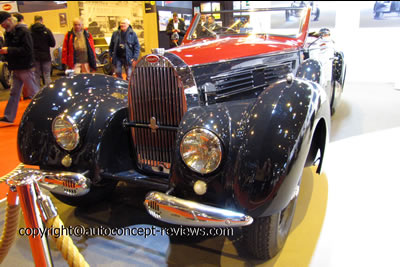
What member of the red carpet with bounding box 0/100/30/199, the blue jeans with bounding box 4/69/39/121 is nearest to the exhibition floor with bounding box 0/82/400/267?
the red carpet with bounding box 0/100/30/199

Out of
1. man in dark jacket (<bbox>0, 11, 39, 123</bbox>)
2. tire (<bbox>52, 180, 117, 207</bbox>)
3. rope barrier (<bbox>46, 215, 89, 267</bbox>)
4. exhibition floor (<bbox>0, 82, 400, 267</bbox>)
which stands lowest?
exhibition floor (<bbox>0, 82, 400, 267</bbox>)

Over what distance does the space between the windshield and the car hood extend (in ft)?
0.53

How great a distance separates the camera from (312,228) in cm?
226

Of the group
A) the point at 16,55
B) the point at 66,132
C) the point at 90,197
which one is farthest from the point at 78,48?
the point at 66,132

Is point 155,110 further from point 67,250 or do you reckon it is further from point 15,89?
point 15,89

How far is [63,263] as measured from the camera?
6.49 ft

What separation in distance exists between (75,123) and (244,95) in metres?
1.28

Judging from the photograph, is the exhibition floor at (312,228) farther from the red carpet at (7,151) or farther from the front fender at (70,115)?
the red carpet at (7,151)

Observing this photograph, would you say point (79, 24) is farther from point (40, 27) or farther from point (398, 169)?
point (398, 169)

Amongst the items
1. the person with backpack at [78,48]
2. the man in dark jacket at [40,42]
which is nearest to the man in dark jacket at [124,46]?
the person with backpack at [78,48]

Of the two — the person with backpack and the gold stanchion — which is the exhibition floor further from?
the person with backpack

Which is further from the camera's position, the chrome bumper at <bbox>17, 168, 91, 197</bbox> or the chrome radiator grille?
the chrome radiator grille

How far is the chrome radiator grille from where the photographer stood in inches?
80.9

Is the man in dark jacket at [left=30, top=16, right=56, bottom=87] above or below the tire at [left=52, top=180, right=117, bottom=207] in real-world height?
above
